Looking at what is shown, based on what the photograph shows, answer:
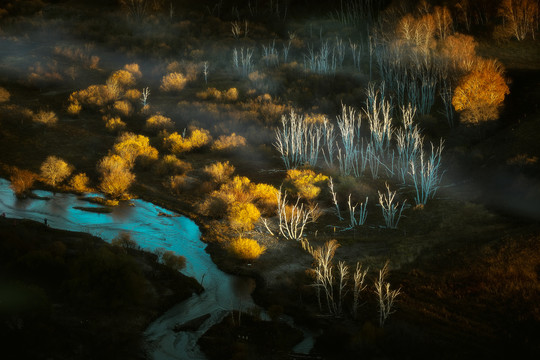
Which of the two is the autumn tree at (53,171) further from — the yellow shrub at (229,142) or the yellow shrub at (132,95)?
the yellow shrub at (132,95)

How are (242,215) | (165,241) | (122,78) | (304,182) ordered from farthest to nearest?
(122,78) → (304,182) → (242,215) → (165,241)

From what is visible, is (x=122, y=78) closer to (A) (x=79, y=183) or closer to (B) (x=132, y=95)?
(B) (x=132, y=95)

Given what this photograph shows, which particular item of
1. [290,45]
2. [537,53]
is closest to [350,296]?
[537,53]

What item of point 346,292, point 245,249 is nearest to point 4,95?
point 245,249

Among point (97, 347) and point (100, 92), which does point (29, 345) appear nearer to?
point (97, 347)

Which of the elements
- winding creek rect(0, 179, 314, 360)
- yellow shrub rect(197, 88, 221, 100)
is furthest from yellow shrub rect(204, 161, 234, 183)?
yellow shrub rect(197, 88, 221, 100)

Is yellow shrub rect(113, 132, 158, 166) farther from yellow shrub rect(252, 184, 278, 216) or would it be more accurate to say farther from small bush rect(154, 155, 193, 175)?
yellow shrub rect(252, 184, 278, 216)
